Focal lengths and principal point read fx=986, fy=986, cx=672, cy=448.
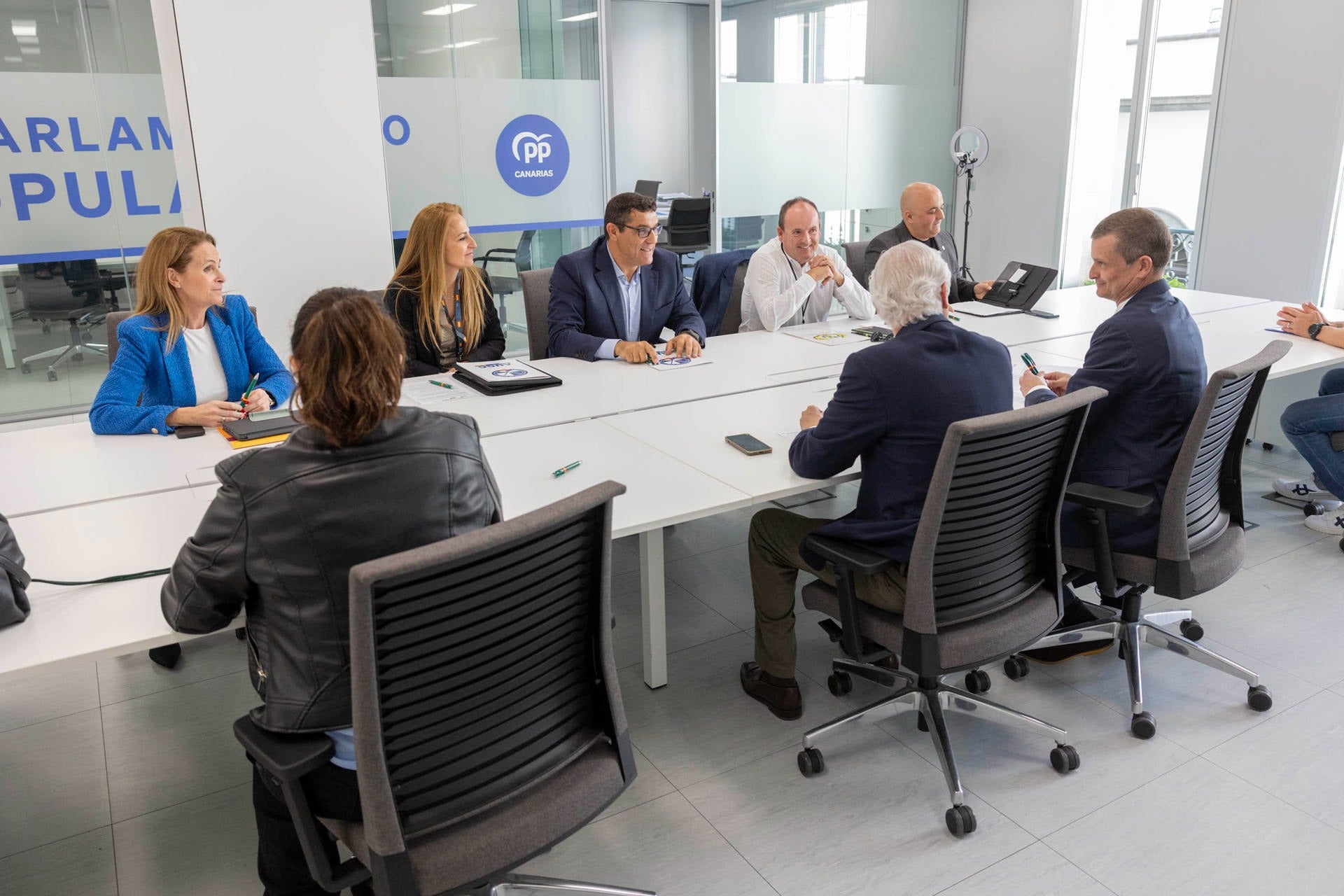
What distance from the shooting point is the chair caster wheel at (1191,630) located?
304cm

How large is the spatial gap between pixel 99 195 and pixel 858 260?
376 centimetres

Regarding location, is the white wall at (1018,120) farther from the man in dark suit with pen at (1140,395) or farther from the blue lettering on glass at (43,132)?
the blue lettering on glass at (43,132)

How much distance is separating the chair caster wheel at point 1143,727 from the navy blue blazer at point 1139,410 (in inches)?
17.1

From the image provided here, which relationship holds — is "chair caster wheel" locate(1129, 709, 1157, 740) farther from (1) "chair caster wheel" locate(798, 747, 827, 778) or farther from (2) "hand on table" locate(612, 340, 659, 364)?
(2) "hand on table" locate(612, 340, 659, 364)

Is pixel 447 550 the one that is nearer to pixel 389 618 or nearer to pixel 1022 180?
pixel 389 618

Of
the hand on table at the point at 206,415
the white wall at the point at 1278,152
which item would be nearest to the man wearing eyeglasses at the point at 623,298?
the hand on table at the point at 206,415

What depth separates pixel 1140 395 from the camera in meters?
2.55

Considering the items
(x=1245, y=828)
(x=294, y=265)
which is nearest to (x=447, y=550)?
(x=1245, y=828)

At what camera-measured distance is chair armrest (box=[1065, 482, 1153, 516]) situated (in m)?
2.35

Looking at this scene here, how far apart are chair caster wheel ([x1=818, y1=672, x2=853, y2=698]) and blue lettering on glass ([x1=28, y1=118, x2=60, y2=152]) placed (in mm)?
4451

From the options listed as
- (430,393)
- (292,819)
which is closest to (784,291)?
(430,393)

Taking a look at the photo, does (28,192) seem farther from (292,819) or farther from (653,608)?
(292,819)

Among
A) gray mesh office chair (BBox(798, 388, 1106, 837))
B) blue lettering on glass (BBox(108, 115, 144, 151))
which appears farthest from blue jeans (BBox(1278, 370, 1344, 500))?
blue lettering on glass (BBox(108, 115, 144, 151))

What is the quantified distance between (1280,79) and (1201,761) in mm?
4648
